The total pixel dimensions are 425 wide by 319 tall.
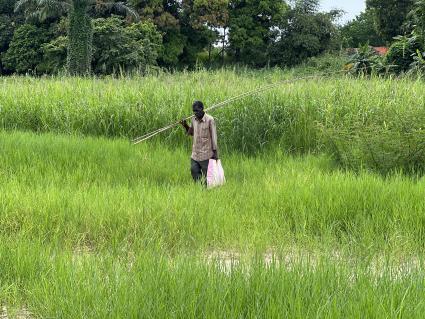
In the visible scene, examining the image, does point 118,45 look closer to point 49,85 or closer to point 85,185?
point 49,85

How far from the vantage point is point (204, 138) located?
6957 mm

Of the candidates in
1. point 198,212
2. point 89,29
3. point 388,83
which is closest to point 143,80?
point 388,83

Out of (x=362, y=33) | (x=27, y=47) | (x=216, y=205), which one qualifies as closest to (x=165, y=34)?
(x=27, y=47)

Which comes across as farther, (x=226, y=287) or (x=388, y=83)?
(x=388, y=83)

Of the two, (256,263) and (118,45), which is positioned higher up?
(118,45)

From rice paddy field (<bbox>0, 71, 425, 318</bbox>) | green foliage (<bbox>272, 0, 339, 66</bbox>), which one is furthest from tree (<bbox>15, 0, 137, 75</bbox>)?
green foliage (<bbox>272, 0, 339, 66</bbox>)

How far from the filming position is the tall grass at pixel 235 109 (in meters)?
8.94

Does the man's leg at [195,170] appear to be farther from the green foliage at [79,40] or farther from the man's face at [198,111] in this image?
the green foliage at [79,40]

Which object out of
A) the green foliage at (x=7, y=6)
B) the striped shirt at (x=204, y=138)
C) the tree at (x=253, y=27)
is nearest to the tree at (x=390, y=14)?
the tree at (x=253, y=27)

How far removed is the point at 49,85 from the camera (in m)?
11.9

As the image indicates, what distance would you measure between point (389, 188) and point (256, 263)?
122 inches

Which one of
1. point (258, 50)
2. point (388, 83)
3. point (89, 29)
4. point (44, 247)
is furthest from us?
point (258, 50)

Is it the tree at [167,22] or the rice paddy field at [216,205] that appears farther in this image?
the tree at [167,22]

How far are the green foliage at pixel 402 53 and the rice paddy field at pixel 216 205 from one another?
8.53 m
